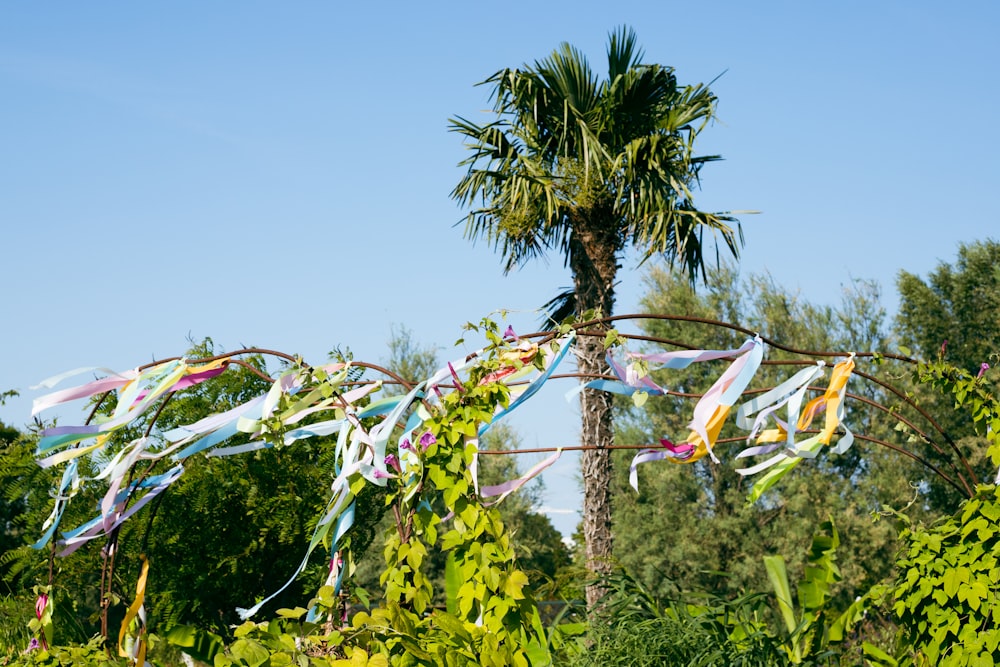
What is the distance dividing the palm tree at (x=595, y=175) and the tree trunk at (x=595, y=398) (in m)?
0.01

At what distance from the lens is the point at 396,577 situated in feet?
11.0

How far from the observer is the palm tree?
1137 centimetres

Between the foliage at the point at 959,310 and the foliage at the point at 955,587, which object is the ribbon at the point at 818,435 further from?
the foliage at the point at 959,310

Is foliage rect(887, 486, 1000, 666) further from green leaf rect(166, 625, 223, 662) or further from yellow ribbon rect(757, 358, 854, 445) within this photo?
green leaf rect(166, 625, 223, 662)

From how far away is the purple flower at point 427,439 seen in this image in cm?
343

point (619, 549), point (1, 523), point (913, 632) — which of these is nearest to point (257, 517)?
point (913, 632)

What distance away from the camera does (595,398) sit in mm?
11367

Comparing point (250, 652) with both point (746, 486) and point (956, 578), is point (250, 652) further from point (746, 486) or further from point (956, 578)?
point (746, 486)

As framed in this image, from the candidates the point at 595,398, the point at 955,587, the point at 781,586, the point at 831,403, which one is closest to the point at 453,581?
the point at 831,403

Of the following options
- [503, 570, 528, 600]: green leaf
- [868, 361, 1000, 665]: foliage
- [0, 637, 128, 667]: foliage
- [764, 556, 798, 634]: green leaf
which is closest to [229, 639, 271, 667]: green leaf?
[503, 570, 528, 600]: green leaf

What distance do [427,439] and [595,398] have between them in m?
8.06

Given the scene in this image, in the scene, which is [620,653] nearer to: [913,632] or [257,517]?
[913,632]

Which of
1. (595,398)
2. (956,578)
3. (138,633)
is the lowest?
(138,633)

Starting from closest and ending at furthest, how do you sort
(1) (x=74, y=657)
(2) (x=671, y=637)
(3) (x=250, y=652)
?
(3) (x=250, y=652) → (1) (x=74, y=657) → (2) (x=671, y=637)
